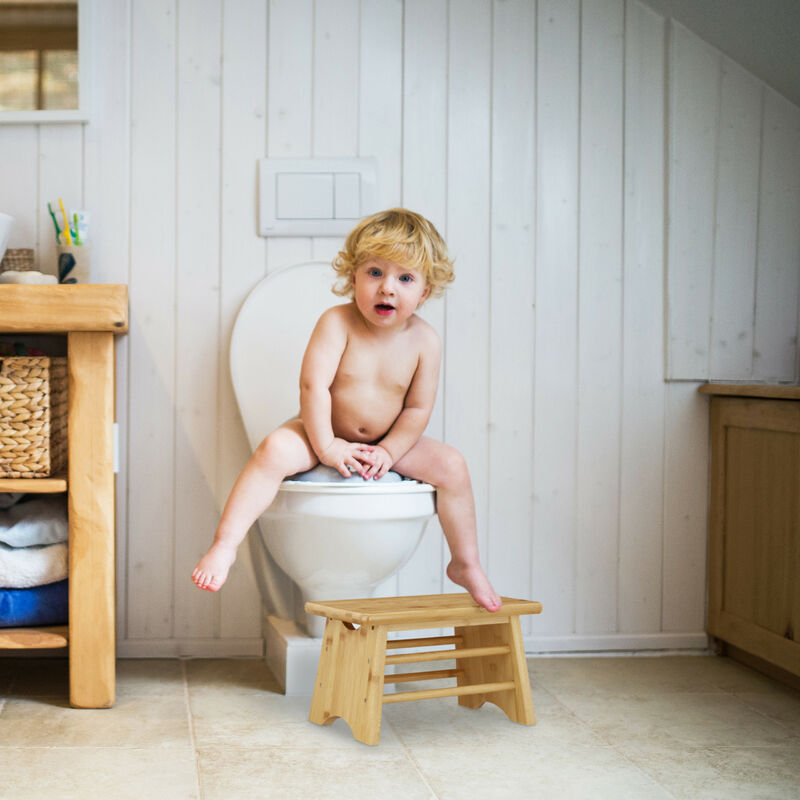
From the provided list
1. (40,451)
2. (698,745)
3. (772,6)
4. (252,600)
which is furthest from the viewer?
(252,600)

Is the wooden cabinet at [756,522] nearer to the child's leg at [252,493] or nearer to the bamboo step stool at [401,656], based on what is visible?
the bamboo step stool at [401,656]

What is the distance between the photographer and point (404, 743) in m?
1.49

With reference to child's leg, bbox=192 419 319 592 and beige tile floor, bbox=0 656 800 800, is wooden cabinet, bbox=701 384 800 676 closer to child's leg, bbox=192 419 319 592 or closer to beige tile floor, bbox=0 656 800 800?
beige tile floor, bbox=0 656 800 800

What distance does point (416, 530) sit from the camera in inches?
64.6

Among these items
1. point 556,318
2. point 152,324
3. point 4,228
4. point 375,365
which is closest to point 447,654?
point 375,365

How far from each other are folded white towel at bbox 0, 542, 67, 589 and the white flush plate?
0.81 meters

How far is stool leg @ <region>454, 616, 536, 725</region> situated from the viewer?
62.0 inches

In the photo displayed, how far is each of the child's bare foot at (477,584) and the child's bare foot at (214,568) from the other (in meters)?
0.40

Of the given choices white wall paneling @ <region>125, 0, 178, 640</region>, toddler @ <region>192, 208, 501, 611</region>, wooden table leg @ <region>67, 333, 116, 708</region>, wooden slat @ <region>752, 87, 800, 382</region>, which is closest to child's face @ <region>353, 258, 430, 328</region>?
toddler @ <region>192, 208, 501, 611</region>

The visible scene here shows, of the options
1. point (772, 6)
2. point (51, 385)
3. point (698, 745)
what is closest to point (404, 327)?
point (51, 385)

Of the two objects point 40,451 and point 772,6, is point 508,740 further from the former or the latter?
point 772,6

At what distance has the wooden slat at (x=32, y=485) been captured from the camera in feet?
5.27

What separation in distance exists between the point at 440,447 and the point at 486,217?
0.65 metres

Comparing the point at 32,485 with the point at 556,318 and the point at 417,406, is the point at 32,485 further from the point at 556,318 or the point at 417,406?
the point at 556,318
